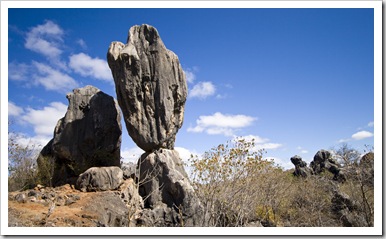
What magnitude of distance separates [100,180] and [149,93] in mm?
4076

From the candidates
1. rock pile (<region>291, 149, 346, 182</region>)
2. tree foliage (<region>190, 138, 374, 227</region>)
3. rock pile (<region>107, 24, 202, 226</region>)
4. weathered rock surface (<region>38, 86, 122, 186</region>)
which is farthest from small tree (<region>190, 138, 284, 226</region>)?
rock pile (<region>291, 149, 346, 182</region>)

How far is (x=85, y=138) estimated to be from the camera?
13656 millimetres

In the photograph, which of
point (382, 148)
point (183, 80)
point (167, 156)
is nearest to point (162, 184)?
point (167, 156)

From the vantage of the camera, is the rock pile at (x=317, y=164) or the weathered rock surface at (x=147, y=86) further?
the rock pile at (x=317, y=164)

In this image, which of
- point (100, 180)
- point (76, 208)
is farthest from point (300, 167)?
point (76, 208)

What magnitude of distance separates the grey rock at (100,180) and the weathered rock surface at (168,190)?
3.60 ft

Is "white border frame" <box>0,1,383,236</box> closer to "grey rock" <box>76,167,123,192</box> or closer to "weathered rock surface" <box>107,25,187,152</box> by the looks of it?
"grey rock" <box>76,167,123,192</box>

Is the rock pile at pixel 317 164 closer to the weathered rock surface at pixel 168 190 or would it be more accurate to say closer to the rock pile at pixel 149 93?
the rock pile at pixel 149 93

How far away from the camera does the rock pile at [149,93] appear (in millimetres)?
12023

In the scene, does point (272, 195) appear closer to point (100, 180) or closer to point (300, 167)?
point (100, 180)

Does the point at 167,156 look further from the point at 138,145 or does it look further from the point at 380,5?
the point at 380,5

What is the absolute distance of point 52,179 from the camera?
1362 centimetres

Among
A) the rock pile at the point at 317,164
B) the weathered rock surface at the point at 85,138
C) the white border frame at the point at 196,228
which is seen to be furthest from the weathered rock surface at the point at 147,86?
the rock pile at the point at 317,164

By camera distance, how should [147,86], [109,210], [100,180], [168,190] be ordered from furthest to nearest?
[147,86] < [100,180] < [168,190] < [109,210]
